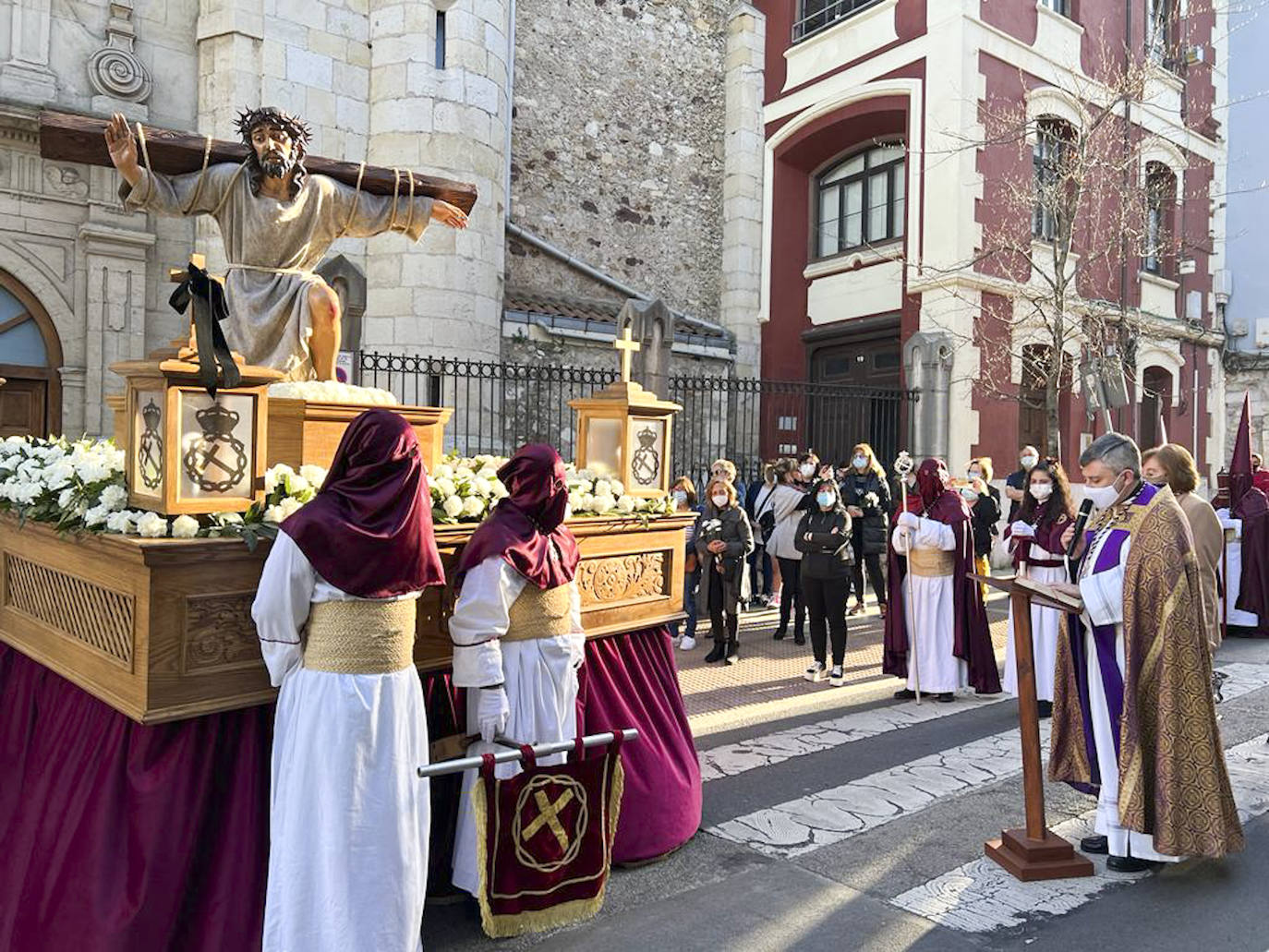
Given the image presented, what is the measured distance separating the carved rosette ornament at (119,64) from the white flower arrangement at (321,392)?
326 inches

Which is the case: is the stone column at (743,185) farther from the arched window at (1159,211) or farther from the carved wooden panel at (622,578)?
the carved wooden panel at (622,578)

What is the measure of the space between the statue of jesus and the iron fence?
6.00 metres

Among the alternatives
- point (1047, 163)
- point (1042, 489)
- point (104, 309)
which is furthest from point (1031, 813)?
point (1047, 163)

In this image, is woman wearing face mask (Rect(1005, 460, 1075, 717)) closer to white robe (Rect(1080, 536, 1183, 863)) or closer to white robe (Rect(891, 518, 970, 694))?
white robe (Rect(891, 518, 970, 694))

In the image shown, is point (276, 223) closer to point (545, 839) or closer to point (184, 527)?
point (184, 527)

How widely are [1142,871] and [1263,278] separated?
64.7ft

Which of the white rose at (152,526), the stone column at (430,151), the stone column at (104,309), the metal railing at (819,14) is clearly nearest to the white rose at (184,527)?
the white rose at (152,526)

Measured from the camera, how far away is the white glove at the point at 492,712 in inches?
141

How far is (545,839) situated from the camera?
351 cm

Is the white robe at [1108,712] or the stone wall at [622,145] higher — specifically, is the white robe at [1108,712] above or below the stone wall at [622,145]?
below

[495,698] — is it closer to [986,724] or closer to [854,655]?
[986,724]

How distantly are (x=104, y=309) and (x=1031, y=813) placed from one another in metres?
10.1

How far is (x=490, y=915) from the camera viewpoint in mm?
3457

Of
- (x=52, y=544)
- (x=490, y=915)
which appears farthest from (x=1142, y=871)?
(x=52, y=544)
